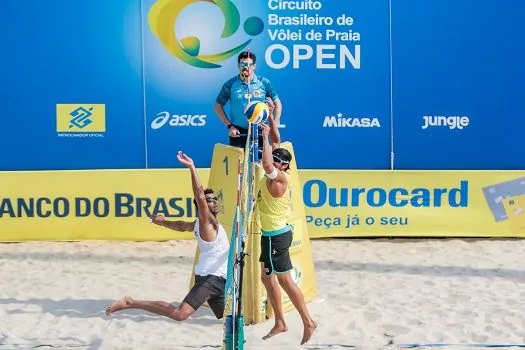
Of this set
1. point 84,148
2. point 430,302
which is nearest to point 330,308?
point 430,302

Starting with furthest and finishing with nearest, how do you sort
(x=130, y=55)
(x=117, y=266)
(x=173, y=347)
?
1. (x=130, y=55)
2. (x=117, y=266)
3. (x=173, y=347)

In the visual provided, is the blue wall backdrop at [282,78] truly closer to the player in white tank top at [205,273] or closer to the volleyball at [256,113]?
the player in white tank top at [205,273]

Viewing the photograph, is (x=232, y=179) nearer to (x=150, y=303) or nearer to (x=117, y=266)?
(x=150, y=303)

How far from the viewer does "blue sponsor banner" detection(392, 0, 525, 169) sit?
36.2 ft

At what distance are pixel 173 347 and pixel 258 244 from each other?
1.16 m

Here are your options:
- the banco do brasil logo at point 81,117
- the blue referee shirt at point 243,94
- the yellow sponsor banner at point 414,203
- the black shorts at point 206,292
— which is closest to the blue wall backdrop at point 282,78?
the banco do brasil logo at point 81,117

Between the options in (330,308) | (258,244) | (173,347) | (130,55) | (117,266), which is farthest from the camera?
A: (130,55)

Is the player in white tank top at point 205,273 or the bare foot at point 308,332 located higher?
the player in white tank top at point 205,273

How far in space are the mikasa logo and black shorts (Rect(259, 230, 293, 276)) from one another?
413 cm

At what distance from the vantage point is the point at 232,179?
25.3 ft

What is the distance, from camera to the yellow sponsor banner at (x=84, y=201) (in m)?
11.1

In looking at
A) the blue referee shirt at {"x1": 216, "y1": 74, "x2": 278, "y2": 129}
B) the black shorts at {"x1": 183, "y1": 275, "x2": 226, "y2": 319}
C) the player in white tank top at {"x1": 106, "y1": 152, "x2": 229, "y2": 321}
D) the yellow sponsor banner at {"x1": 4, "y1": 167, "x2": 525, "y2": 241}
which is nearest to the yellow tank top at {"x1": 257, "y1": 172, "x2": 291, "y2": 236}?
the player in white tank top at {"x1": 106, "y1": 152, "x2": 229, "y2": 321}

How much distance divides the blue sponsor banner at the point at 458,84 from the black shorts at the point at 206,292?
459 cm

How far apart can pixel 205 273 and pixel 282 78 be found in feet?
14.5
